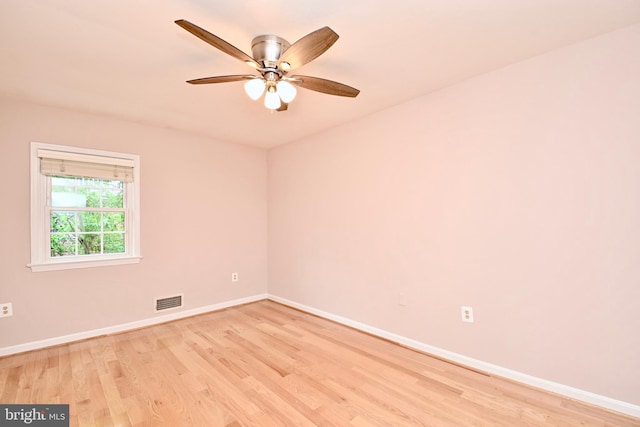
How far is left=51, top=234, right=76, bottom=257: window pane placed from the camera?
3.02m

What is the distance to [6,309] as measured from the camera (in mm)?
2727

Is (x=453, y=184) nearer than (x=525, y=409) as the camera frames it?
No

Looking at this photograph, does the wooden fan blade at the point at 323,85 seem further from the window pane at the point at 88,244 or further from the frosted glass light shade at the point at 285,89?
the window pane at the point at 88,244

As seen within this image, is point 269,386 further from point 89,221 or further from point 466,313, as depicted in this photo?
point 89,221

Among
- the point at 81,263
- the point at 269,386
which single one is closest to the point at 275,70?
the point at 269,386

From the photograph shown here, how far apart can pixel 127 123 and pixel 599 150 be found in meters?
4.38

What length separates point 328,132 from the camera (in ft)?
12.2

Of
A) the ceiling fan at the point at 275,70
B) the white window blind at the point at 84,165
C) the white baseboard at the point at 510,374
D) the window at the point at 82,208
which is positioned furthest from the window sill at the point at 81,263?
the white baseboard at the point at 510,374

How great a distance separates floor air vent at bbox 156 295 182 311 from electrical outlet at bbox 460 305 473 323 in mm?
3292

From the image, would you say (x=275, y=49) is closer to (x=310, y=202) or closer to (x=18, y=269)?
(x=310, y=202)

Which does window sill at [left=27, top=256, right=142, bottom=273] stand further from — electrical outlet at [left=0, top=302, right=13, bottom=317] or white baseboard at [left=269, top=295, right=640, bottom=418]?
white baseboard at [left=269, top=295, right=640, bottom=418]

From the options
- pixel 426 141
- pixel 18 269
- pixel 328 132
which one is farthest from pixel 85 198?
pixel 426 141

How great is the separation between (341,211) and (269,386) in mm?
2004

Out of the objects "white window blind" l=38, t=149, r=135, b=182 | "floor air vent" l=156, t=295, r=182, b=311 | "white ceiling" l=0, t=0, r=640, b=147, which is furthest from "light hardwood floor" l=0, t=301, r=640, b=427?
"white ceiling" l=0, t=0, r=640, b=147
